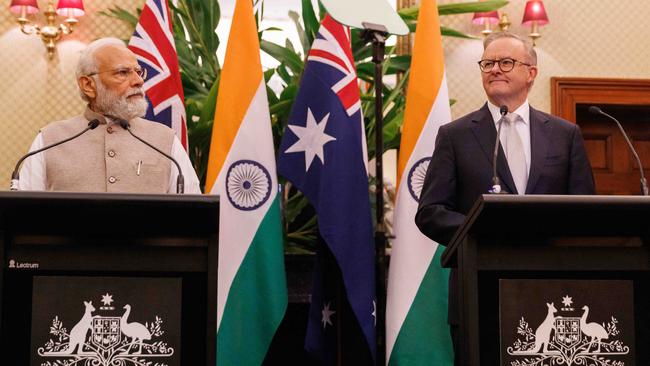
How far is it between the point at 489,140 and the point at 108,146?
53.4 inches

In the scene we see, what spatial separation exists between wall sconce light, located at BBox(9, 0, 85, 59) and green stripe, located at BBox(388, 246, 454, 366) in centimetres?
292

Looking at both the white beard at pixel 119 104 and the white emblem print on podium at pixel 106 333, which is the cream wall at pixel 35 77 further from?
the white emblem print on podium at pixel 106 333

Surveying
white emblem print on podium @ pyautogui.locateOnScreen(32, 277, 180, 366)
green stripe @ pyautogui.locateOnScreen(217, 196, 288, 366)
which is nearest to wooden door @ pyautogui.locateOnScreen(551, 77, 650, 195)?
green stripe @ pyautogui.locateOnScreen(217, 196, 288, 366)

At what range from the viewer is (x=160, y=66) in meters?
4.55

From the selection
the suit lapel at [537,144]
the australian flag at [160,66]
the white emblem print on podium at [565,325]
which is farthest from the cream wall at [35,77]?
the white emblem print on podium at [565,325]

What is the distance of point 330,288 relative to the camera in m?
4.23

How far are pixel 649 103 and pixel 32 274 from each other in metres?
5.08

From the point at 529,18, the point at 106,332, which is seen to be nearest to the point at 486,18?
the point at 529,18

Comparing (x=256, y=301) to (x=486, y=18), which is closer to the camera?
(x=256, y=301)

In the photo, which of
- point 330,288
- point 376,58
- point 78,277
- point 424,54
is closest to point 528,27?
point 424,54

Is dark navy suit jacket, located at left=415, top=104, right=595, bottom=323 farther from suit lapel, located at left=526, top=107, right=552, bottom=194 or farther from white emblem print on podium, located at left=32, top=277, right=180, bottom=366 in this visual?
white emblem print on podium, located at left=32, top=277, right=180, bottom=366

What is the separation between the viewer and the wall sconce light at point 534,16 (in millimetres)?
5938

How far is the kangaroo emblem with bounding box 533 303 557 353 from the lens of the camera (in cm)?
220

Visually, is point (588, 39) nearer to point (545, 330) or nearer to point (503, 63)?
point (503, 63)
